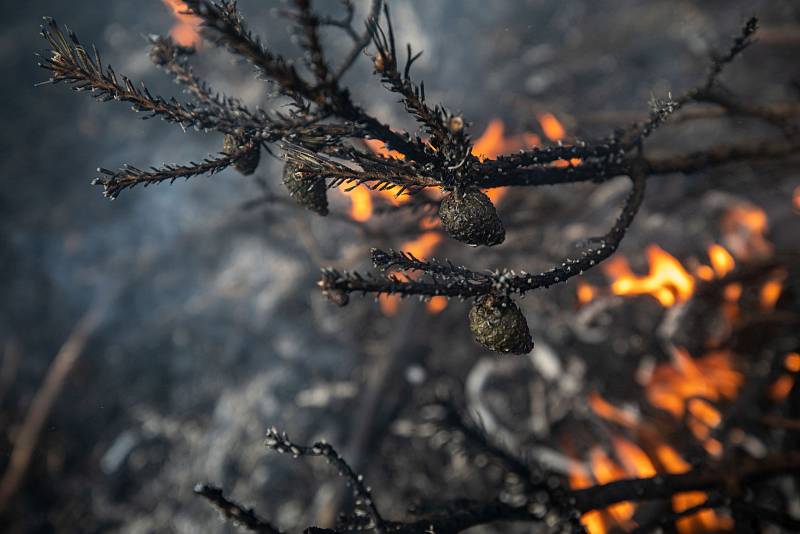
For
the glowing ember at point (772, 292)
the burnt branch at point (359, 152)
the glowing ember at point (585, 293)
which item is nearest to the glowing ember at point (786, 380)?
the glowing ember at point (772, 292)

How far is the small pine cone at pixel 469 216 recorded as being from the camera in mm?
995

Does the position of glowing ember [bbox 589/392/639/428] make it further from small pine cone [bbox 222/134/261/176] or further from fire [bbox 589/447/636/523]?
small pine cone [bbox 222/134/261/176]

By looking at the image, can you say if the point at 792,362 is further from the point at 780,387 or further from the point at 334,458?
the point at 334,458

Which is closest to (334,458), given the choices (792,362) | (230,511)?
(230,511)

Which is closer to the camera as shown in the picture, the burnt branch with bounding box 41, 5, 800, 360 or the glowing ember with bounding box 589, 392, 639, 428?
the burnt branch with bounding box 41, 5, 800, 360

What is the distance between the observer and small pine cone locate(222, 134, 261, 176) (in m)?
1.14

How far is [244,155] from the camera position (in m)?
1.14

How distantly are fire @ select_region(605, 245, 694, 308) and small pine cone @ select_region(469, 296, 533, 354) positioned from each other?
2.09m

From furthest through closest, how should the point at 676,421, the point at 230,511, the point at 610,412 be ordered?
1. the point at 610,412
2. the point at 676,421
3. the point at 230,511

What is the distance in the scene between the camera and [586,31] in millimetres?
4855

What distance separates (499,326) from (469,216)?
0.79 ft

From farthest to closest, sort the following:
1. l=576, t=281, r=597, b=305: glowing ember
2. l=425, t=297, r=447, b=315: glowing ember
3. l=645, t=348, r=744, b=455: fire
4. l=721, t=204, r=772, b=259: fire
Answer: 1. l=425, t=297, r=447, b=315: glowing ember
2. l=576, t=281, r=597, b=305: glowing ember
3. l=721, t=204, r=772, b=259: fire
4. l=645, t=348, r=744, b=455: fire

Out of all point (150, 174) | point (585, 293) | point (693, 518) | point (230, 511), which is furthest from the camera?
point (585, 293)

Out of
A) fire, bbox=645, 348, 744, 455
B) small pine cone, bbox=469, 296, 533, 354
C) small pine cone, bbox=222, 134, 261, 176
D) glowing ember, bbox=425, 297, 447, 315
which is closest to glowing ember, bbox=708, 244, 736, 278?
fire, bbox=645, 348, 744, 455
